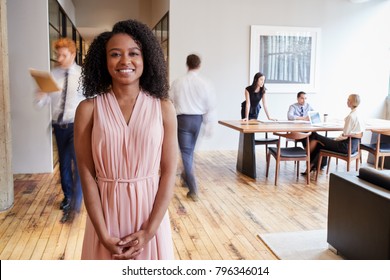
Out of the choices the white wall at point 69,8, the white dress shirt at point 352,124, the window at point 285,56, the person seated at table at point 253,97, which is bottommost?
the white dress shirt at point 352,124

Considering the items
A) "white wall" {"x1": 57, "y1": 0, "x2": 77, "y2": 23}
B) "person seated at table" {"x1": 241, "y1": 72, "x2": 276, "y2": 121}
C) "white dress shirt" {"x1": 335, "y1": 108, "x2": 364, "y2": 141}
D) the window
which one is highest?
"white wall" {"x1": 57, "y1": 0, "x2": 77, "y2": 23}

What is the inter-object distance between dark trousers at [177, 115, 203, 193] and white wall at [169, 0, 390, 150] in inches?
113

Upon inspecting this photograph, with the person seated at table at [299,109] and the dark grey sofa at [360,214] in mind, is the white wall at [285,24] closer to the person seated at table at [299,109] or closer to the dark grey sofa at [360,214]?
the person seated at table at [299,109]

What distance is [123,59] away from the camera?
3.67 feet

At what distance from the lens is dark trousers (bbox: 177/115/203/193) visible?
4.19 m

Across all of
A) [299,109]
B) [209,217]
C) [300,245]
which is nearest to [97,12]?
[299,109]

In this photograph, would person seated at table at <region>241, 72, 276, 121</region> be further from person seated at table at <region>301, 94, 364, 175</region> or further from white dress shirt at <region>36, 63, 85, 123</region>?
white dress shirt at <region>36, 63, 85, 123</region>

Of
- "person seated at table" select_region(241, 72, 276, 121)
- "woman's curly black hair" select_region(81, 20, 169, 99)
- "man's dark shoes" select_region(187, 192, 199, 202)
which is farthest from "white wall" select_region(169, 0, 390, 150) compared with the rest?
"woman's curly black hair" select_region(81, 20, 169, 99)

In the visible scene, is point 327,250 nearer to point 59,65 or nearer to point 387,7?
point 59,65

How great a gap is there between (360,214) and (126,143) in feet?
6.43

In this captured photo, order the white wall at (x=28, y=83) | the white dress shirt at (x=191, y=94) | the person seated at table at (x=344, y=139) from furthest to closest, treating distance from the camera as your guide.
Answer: the white wall at (x=28, y=83)
the person seated at table at (x=344, y=139)
the white dress shirt at (x=191, y=94)

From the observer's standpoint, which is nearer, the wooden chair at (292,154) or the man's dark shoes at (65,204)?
the man's dark shoes at (65,204)

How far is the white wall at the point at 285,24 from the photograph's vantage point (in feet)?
22.9

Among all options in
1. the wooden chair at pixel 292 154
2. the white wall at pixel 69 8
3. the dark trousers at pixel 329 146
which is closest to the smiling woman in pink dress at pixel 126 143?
the wooden chair at pixel 292 154
